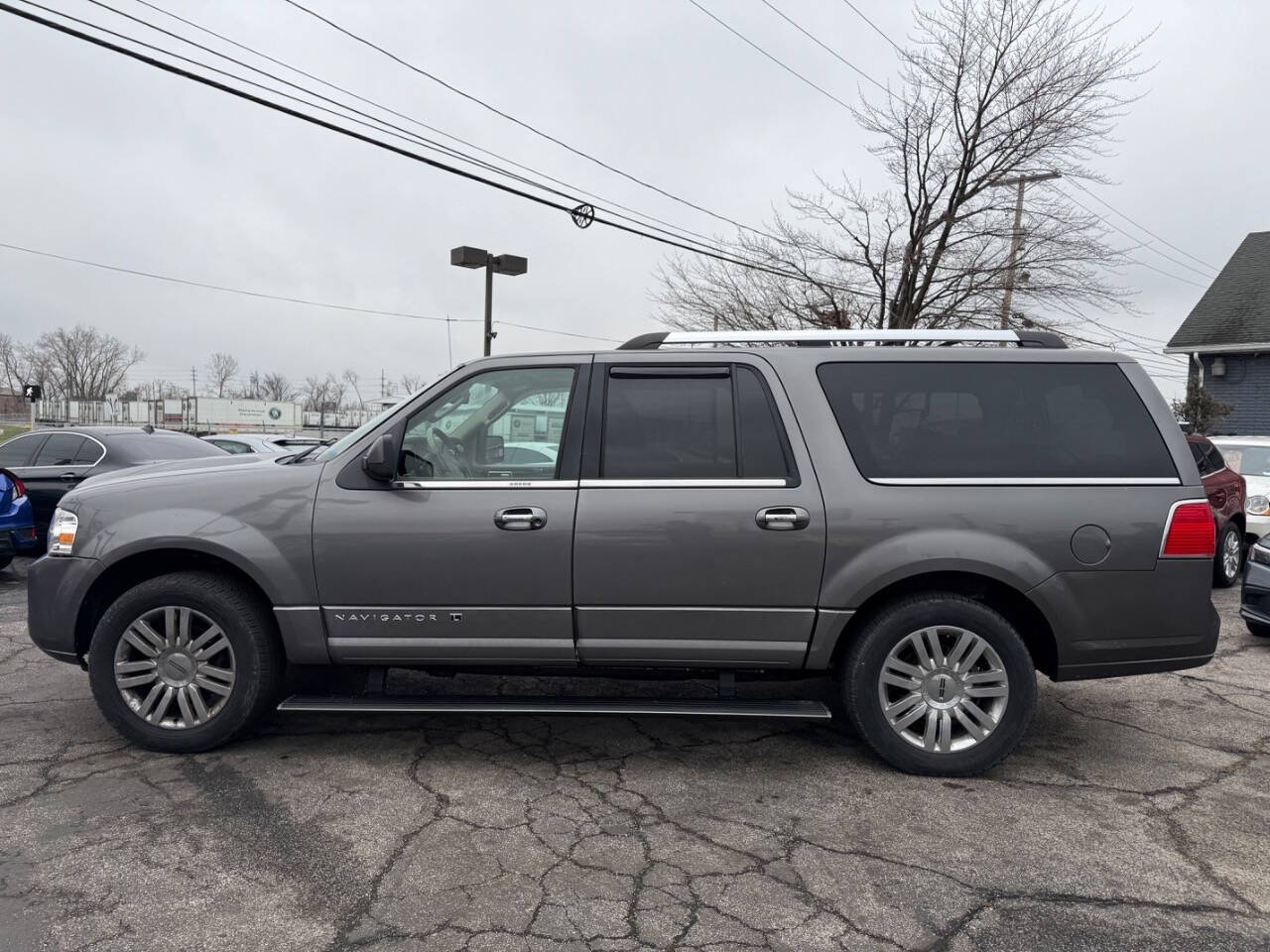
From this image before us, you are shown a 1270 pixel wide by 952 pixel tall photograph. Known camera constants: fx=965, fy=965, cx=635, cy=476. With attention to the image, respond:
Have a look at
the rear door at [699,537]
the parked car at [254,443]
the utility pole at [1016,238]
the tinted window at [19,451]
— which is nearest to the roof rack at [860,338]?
the rear door at [699,537]

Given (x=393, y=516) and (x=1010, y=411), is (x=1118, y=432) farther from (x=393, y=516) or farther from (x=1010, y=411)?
(x=393, y=516)

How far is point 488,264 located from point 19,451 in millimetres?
10325

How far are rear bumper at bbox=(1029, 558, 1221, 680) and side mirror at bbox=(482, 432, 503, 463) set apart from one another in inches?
93.3

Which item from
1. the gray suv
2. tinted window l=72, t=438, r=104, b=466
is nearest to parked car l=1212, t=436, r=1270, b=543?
the gray suv

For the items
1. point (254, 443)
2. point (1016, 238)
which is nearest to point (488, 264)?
point (254, 443)

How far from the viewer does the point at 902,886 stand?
322cm

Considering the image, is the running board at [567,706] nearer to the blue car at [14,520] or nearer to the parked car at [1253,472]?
the blue car at [14,520]

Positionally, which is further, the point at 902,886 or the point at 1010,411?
the point at 1010,411

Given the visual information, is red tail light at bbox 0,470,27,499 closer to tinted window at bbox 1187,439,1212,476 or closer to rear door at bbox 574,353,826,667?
rear door at bbox 574,353,826,667

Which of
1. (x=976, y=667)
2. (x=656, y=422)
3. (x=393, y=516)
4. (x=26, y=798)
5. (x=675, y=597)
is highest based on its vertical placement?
(x=656, y=422)

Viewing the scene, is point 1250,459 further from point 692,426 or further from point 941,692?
point 692,426

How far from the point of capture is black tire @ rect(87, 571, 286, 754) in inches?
167

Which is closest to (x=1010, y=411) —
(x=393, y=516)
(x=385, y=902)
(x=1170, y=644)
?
(x=1170, y=644)

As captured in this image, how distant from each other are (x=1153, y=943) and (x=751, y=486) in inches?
84.0
